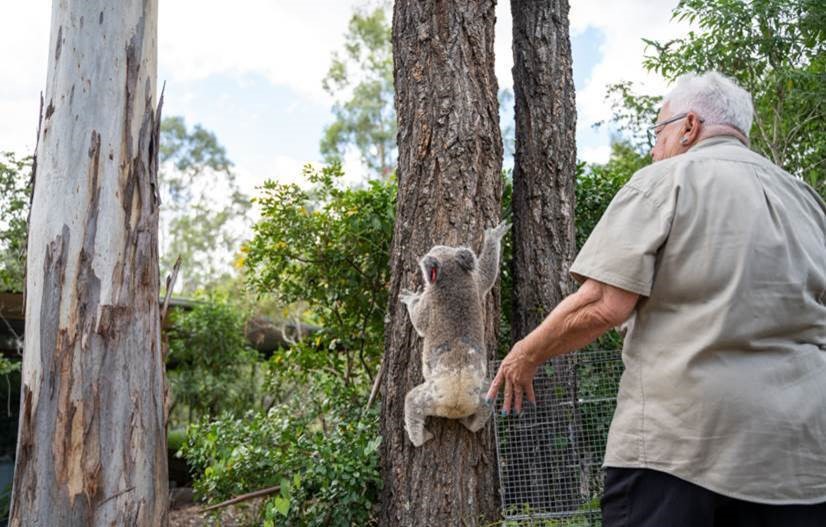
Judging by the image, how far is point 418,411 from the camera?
3795mm

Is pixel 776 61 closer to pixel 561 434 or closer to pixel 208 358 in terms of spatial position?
pixel 561 434

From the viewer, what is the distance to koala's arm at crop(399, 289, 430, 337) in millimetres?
3924

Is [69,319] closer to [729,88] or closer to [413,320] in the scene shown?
[413,320]

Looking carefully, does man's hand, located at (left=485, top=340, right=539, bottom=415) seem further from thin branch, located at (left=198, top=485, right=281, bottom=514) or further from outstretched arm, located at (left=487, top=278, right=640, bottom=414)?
thin branch, located at (left=198, top=485, right=281, bottom=514)

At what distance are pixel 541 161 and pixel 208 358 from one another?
5.59m

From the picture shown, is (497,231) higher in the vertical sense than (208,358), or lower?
higher

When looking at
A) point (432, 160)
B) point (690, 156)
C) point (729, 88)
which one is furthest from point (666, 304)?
point (432, 160)

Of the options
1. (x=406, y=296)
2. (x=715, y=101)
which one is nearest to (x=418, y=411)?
(x=406, y=296)

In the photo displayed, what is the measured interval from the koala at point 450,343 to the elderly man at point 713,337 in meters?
1.33

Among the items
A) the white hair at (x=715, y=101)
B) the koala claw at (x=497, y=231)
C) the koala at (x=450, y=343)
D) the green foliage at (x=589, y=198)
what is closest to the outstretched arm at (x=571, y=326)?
the white hair at (x=715, y=101)

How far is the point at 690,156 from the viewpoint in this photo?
7.90 ft

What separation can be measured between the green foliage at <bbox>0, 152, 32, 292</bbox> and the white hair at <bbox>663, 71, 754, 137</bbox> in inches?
247

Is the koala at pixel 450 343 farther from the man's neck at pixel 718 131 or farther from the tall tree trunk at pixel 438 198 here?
the man's neck at pixel 718 131

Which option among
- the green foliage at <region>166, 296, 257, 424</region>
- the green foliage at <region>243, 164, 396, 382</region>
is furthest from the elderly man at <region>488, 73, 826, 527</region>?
the green foliage at <region>166, 296, 257, 424</region>
